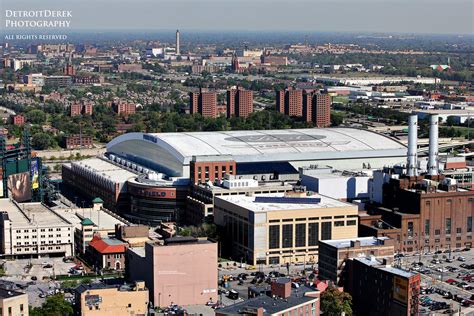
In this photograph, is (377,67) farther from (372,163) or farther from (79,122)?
(372,163)

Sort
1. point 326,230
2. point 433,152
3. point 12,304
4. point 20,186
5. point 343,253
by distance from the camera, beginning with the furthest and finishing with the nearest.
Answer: point 20,186
point 433,152
point 326,230
point 343,253
point 12,304

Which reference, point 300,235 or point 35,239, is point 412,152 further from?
point 35,239

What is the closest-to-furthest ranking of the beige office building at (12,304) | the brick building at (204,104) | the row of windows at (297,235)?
1. the beige office building at (12,304)
2. the row of windows at (297,235)
3. the brick building at (204,104)

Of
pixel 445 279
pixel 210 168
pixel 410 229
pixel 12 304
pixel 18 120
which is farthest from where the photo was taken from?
pixel 18 120

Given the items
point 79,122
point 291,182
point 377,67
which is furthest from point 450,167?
point 377,67

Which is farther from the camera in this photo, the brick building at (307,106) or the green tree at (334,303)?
the brick building at (307,106)

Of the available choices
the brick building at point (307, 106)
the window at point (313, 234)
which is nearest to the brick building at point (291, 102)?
the brick building at point (307, 106)

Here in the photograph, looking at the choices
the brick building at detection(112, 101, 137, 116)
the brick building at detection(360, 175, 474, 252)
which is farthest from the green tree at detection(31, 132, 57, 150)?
the brick building at detection(360, 175, 474, 252)

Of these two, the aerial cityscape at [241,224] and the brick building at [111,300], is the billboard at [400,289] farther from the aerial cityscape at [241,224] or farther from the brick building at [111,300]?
the brick building at [111,300]

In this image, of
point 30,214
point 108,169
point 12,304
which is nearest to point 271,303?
point 12,304
